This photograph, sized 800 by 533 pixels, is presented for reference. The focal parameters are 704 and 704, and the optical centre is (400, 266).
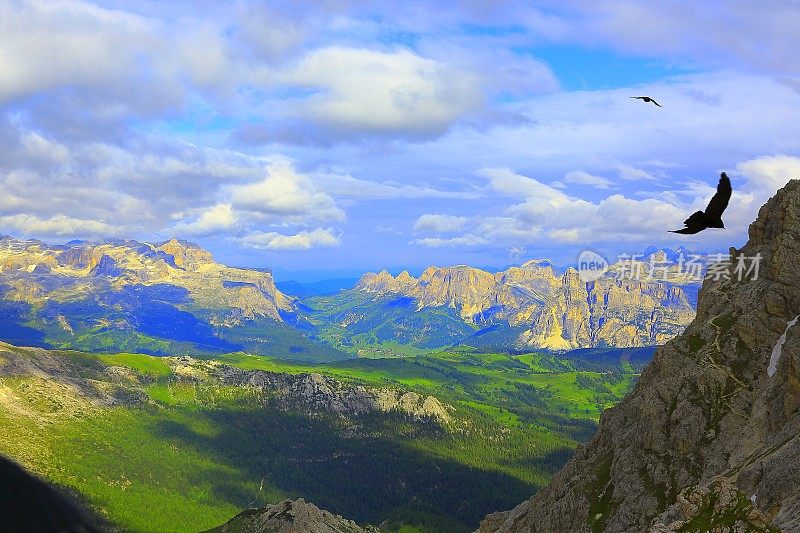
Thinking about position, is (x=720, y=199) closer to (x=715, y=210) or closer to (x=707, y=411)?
(x=715, y=210)

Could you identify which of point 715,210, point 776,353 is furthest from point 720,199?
point 776,353

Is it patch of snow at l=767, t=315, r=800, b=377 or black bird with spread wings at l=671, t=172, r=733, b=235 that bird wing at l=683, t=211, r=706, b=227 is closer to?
black bird with spread wings at l=671, t=172, r=733, b=235

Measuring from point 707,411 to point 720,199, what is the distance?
12090 centimetres

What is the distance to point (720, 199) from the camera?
91.4 ft

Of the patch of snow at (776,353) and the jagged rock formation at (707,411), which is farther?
the patch of snow at (776,353)

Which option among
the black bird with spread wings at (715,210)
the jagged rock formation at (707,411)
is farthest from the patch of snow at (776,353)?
the black bird with spread wings at (715,210)

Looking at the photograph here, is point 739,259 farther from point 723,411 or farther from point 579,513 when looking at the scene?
point 579,513

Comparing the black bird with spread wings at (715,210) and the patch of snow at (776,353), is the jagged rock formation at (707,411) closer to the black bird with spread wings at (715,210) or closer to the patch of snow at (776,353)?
the patch of snow at (776,353)

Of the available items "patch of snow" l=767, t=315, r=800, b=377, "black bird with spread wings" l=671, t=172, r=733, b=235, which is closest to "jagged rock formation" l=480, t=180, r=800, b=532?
"patch of snow" l=767, t=315, r=800, b=377

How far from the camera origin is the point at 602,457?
154 metres

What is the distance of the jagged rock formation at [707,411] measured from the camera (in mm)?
119906

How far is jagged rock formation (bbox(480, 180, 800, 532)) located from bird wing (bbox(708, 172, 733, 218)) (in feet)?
262

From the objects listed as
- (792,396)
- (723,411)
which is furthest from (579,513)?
(792,396)

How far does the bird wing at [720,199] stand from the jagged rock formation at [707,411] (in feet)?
262
